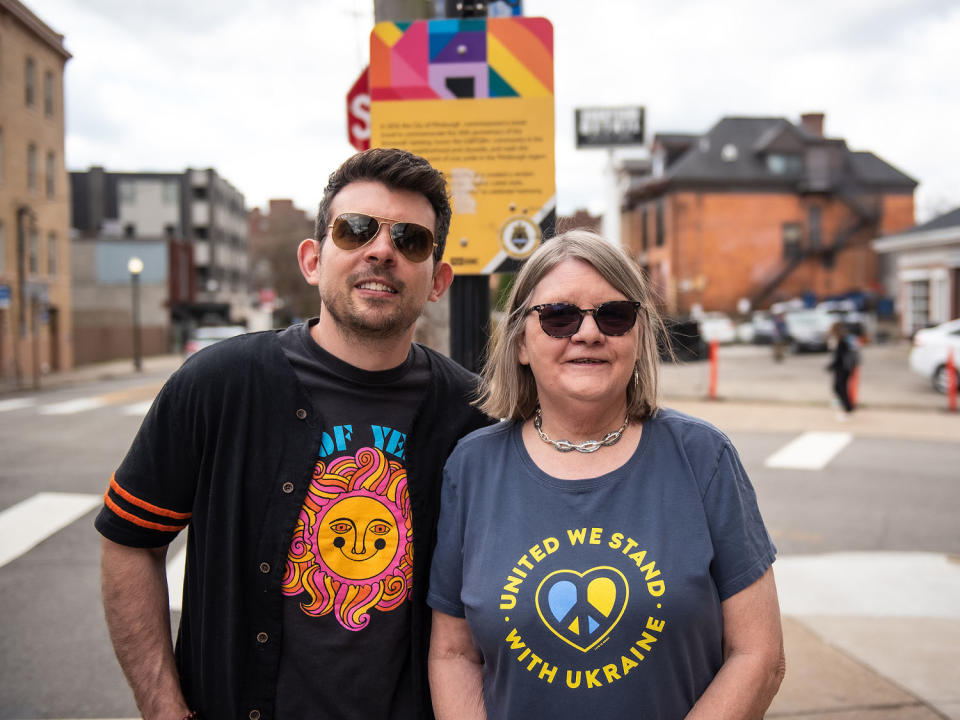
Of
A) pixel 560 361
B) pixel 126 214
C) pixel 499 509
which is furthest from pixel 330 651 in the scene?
pixel 126 214

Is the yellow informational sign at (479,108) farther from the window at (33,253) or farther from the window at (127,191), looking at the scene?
the window at (127,191)

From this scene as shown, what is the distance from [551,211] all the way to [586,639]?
1.89 meters

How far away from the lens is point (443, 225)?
235cm

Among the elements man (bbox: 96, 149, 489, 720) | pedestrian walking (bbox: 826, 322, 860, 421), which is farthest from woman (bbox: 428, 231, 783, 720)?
pedestrian walking (bbox: 826, 322, 860, 421)

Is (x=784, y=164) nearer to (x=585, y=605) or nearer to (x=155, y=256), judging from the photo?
(x=155, y=256)

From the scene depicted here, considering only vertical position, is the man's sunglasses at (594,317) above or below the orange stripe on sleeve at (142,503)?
above

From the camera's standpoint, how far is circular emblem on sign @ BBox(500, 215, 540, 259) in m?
3.23

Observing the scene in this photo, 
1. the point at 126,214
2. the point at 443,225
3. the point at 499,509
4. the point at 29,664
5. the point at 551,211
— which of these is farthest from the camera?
the point at 126,214

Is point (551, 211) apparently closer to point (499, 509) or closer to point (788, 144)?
point (499, 509)

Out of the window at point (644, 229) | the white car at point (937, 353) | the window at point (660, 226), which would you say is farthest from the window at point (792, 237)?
the white car at point (937, 353)

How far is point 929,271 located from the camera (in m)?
29.5

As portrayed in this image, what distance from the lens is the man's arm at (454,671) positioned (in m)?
1.95

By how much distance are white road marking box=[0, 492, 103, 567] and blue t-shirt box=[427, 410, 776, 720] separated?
580 centimetres

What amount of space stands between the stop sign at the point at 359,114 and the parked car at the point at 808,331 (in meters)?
26.6
